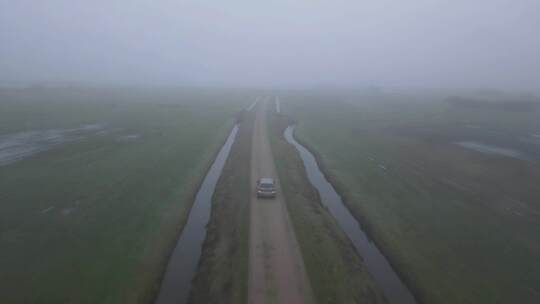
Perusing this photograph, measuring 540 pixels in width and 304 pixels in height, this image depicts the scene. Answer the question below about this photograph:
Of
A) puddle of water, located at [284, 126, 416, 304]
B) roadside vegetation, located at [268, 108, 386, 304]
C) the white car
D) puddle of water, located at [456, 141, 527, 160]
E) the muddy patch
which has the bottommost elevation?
puddle of water, located at [284, 126, 416, 304]

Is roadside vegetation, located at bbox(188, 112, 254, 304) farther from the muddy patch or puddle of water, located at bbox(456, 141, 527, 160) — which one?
puddle of water, located at bbox(456, 141, 527, 160)

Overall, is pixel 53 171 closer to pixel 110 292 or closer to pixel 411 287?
pixel 110 292

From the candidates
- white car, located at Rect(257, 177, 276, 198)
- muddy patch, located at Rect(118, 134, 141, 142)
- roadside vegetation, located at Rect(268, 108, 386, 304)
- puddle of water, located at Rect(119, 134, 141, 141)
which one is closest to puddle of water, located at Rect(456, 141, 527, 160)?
roadside vegetation, located at Rect(268, 108, 386, 304)

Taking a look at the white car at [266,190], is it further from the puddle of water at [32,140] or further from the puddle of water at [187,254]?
the puddle of water at [32,140]

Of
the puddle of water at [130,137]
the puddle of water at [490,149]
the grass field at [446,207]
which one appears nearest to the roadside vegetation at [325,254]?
the grass field at [446,207]

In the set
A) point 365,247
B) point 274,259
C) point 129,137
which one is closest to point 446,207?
point 365,247
